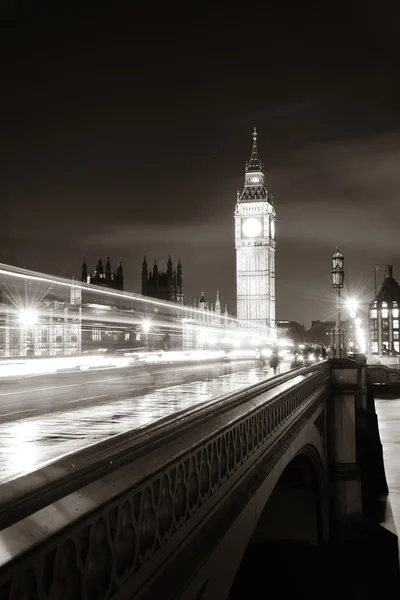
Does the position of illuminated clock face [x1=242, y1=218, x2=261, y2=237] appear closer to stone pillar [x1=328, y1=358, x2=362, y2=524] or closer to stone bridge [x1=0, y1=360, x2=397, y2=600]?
stone pillar [x1=328, y1=358, x2=362, y2=524]

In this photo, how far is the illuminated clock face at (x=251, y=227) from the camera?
16175cm

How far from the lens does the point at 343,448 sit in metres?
25.2

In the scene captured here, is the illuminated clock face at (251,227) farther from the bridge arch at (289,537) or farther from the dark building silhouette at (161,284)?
the bridge arch at (289,537)

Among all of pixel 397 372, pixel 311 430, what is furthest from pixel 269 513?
pixel 397 372

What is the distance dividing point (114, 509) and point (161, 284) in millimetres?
119289

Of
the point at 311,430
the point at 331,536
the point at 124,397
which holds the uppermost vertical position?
the point at 124,397

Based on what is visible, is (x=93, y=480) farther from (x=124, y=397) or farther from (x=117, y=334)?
(x=117, y=334)

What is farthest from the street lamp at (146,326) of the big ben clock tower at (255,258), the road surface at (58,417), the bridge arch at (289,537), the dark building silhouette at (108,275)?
the big ben clock tower at (255,258)

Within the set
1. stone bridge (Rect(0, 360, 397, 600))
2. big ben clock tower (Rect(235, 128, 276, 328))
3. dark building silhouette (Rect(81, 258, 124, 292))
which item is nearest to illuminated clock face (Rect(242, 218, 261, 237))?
big ben clock tower (Rect(235, 128, 276, 328))

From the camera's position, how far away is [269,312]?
513ft

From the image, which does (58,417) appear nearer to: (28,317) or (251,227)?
(28,317)

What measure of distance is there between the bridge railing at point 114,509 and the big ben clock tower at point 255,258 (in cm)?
14737

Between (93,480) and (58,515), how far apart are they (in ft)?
1.69

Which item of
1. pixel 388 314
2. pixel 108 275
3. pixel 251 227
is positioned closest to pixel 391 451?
pixel 108 275
